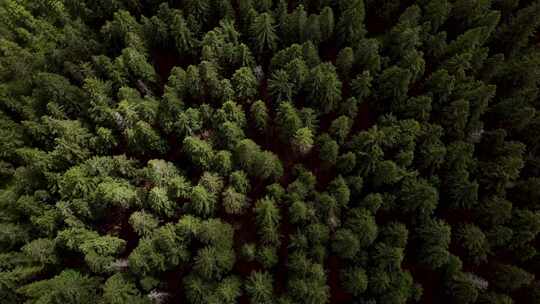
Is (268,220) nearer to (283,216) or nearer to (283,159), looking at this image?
(283,216)

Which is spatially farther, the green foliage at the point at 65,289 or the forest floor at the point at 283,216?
the forest floor at the point at 283,216

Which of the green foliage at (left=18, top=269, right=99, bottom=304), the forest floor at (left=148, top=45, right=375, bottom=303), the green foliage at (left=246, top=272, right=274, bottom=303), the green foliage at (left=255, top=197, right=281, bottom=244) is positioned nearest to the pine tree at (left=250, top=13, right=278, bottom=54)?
the forest floor at (left=148, top=45, right=375, bottom=303)

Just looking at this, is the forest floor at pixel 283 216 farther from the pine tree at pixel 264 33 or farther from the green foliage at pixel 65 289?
the green foliage at pixel 65 289

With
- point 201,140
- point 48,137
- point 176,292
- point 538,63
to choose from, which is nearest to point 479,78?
point 538,63

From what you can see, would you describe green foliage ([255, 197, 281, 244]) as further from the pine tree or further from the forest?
the pine tree

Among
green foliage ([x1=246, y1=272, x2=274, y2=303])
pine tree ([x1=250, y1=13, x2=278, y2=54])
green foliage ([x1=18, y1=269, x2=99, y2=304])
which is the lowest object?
green foliage ([x1=246, y1=272, x2=274, y2=303])

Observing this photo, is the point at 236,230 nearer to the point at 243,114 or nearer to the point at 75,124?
the point at 243,114

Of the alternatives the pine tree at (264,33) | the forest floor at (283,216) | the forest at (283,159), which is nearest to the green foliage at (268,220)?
the forest at (283,159)

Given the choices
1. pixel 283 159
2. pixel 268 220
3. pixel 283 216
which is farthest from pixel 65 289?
pixel 283 159
